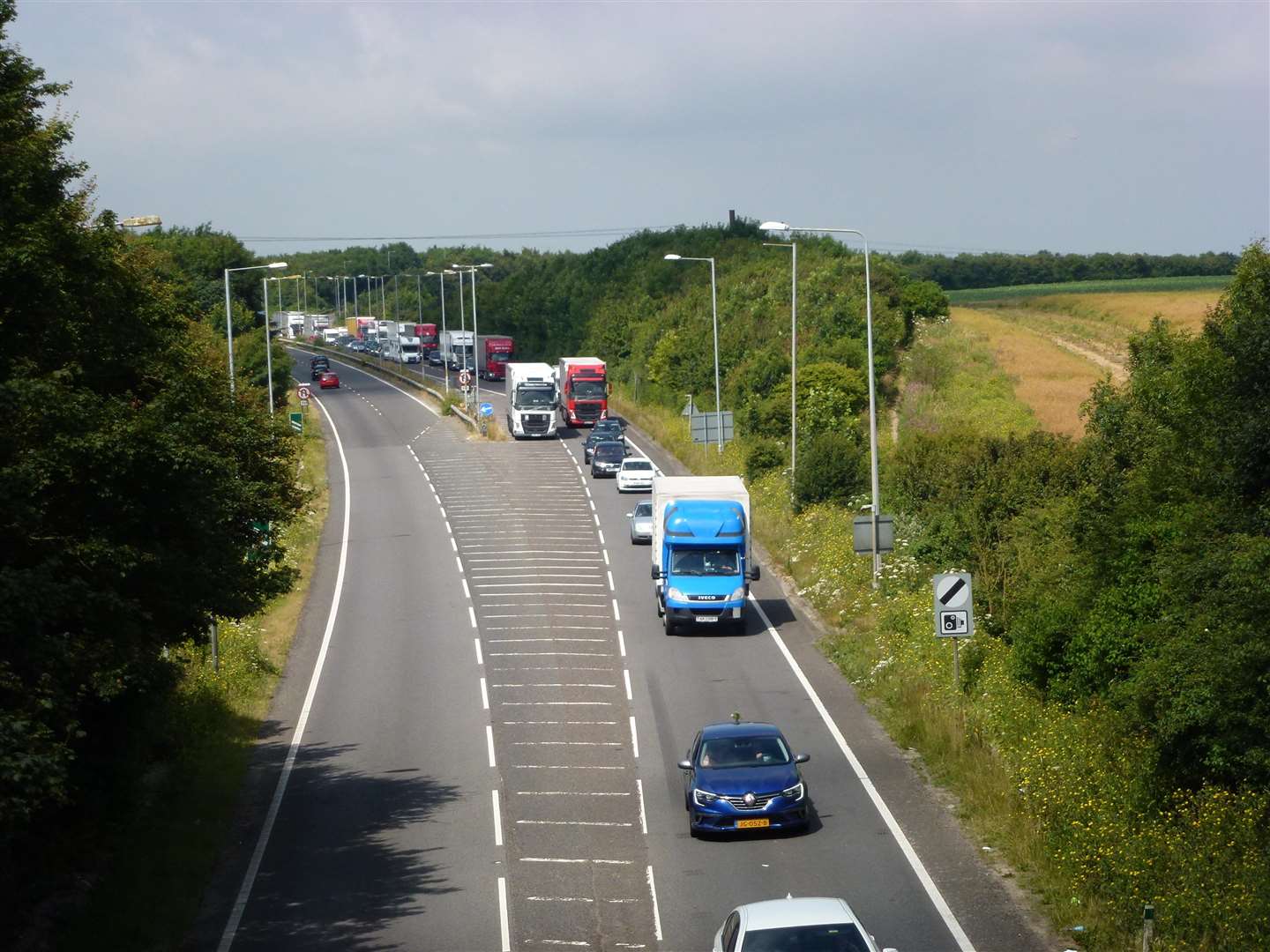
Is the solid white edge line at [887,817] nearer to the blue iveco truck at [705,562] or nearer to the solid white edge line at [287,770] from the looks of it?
the blue iveco truck at [705,562]

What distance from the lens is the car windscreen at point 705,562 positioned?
117ft

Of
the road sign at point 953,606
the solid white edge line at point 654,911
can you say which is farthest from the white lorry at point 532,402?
the solid white edge line at point 654,911

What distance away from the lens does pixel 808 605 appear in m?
38.9

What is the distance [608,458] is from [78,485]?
42.5m

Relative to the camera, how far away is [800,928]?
524 inches

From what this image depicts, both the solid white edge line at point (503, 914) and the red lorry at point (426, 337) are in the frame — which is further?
the red lorry at point (426, 337)

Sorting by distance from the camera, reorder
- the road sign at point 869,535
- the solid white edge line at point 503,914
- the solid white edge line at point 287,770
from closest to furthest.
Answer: the solid white edge line at point 503,914
the solid white edge line at point 287,770
the road sign at point 869,535

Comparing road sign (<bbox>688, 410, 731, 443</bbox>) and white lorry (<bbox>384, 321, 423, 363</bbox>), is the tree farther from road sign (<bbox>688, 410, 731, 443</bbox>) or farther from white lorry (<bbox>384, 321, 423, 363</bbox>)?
white lorry (<bbox>384, 321, 423, 363</bbox>)

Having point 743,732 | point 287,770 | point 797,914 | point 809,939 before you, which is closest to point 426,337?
point 287,770

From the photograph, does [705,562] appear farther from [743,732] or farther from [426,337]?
[426,337]

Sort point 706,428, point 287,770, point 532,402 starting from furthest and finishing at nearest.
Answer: point 532,402 → point 706,428 → point 287,770

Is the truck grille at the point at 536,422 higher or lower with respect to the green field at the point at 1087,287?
lower

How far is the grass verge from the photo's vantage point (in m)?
17.5

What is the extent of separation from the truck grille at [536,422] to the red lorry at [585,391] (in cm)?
402
